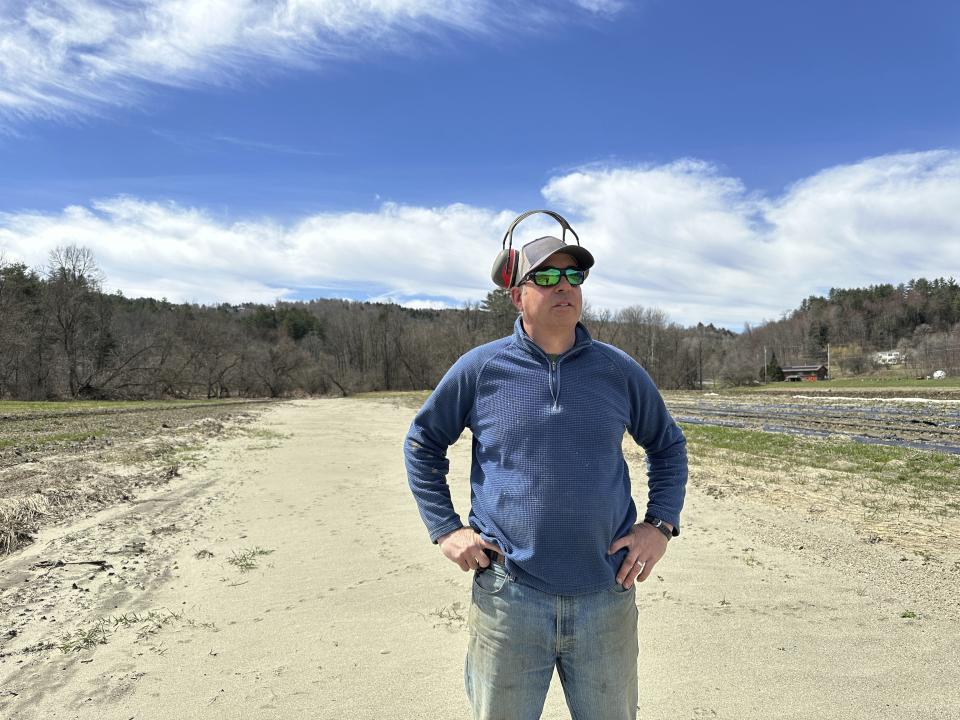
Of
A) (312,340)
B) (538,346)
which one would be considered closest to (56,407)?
(538,346)

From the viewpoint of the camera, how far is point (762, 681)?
4.00 m

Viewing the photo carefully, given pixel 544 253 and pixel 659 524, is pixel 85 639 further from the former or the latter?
pixel 544 253

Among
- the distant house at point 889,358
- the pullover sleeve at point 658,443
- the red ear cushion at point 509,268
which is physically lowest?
the pullover sleeve at point 658,443

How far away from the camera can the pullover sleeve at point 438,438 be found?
226cm

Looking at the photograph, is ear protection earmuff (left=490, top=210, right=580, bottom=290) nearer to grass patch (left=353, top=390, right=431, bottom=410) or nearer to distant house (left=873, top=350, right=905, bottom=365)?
grass patch (left=353, top=390, right=431, bottom=410)

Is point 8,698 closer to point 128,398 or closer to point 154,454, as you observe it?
point 154,454

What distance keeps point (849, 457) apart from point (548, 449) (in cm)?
1560

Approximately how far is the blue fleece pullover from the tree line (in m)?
55.0

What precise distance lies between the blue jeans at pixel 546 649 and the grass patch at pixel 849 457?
36.3 feet

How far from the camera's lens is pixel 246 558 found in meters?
6.62

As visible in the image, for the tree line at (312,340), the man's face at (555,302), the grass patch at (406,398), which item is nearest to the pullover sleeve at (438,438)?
the man's face at (555,302)

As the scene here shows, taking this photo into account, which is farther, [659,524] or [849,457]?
[849,457]

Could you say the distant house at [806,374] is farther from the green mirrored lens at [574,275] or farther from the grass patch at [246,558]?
the green mirrored lens at [574,275]

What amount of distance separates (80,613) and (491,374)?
4794mm
